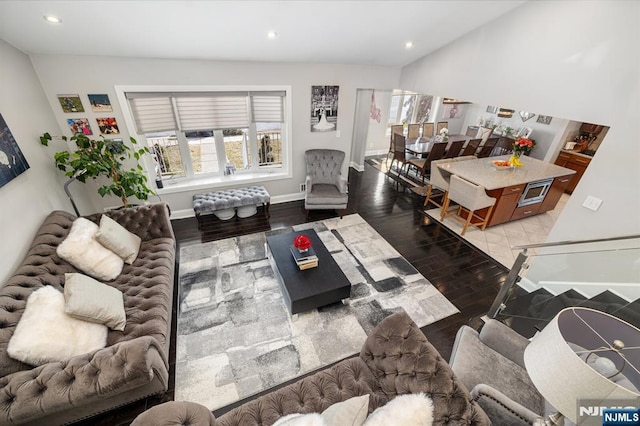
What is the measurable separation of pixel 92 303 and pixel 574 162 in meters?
8.65

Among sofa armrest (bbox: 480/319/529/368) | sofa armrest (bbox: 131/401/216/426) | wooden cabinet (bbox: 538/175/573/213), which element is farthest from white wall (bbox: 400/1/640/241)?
sofa armrest (bbox: 131/401/216/426)

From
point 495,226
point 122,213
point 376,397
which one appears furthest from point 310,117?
point 376,397

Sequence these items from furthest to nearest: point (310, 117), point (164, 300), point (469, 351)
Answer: point (310, 117)
point (164, 300)
point (469, 351)

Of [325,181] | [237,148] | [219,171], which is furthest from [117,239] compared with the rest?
[325,181]

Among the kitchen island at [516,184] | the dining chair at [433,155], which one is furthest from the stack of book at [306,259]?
the dining chair at [433,155]

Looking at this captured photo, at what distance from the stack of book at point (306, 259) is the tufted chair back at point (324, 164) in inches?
83.6

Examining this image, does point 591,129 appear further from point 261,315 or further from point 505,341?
point 261,315

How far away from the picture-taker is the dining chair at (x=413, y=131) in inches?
287

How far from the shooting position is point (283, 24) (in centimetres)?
284

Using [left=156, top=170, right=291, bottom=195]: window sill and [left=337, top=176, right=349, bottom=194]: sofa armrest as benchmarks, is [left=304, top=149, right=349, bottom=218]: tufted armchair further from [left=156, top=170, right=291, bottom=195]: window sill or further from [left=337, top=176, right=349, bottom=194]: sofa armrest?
[left=156, top=170, right=291, bottom=195]: window sill

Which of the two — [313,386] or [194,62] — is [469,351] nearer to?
[313,386]

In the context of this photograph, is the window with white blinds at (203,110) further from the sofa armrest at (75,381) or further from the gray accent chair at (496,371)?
the gray accent chair at (496,371)

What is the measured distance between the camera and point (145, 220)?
10.3 ft

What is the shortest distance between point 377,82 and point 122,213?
454 cm
